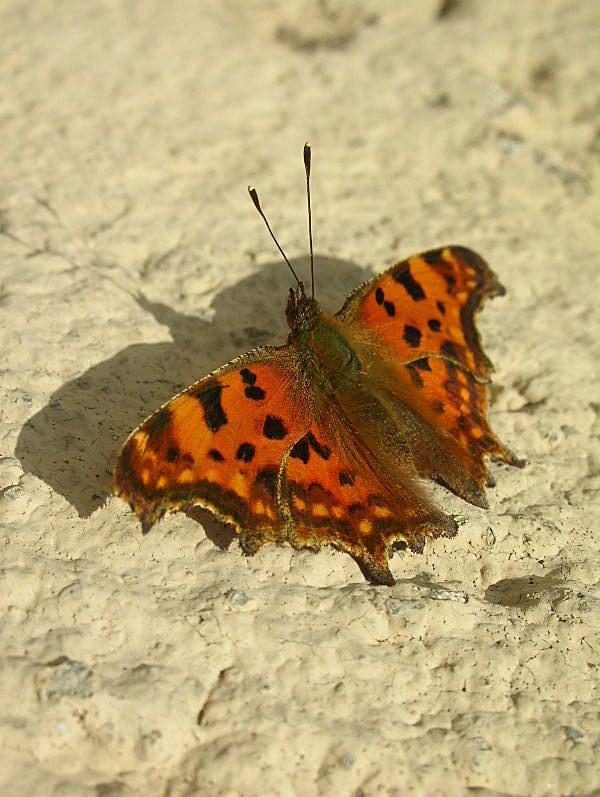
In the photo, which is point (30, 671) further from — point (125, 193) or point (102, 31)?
point (102, 31)

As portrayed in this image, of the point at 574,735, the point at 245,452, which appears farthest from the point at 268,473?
the point at 574,735

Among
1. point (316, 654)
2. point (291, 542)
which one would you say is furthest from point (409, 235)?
point (316, 654)

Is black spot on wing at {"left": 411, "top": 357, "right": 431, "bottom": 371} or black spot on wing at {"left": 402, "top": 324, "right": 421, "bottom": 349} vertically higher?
black spot on wing at {"left": 402, "top": 324, "right": 421, "bottom": 349}

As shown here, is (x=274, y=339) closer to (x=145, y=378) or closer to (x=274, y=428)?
(x=145, y=378)

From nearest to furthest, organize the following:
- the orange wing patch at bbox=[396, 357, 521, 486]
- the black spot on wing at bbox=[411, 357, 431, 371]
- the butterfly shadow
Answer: the butterfly shadow < the orange wing patch at bbox=[396, 357, 521, 486] < the black spot on wing at bbox=[411, 357, 431, 371]

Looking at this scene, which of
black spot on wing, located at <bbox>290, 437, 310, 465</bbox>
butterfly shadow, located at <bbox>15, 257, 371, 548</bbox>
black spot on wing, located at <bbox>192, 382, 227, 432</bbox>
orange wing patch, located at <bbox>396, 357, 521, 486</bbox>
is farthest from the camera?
orange wing patch, located at <bbox>396, 357, 521, 486</bbox>

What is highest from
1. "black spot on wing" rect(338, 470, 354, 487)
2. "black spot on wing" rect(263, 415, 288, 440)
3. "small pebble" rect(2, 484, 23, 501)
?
"small pebble" rect(2, 484, 23, 501)

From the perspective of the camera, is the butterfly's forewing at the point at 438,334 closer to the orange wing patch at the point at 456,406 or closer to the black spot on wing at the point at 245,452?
the orange wing patch at the point at 456,406

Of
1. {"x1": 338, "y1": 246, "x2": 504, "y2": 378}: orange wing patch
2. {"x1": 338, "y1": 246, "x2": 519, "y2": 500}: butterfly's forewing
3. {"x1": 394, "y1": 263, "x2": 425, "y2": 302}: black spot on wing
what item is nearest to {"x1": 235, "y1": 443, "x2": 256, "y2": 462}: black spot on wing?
{"x1": 338, "y1": 246, "x2": 519, "y2": 500}: butterfly's forewing

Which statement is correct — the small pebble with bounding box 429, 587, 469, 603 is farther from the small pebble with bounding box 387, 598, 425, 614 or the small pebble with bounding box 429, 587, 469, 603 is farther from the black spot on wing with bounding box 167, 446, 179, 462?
the black spot on wing with bounding box 167, 446, 179, 462
